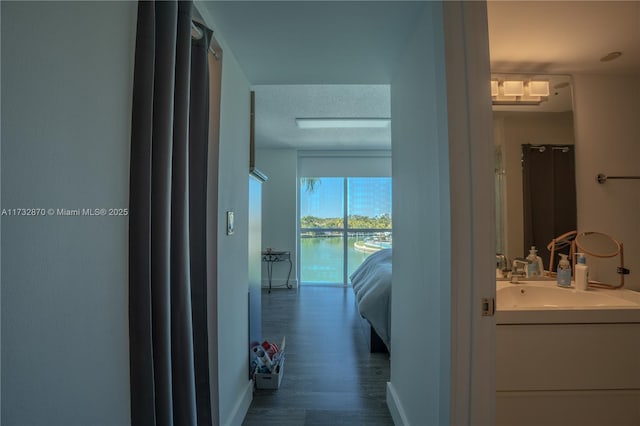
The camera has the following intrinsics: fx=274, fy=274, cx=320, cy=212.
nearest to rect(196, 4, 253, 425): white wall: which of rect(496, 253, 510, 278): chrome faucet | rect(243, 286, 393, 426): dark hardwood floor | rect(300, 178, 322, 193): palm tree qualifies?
rect(243, 286, 393, 426): dark hardwood floor

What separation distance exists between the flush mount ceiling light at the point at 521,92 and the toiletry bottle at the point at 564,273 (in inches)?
36.5

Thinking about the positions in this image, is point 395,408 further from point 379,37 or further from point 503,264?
point 379,37

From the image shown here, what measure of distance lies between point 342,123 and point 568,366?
3174 millimetres

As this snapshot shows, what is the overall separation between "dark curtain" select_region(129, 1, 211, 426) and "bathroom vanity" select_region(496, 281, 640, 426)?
1.27 m

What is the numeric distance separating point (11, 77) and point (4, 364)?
759 mm

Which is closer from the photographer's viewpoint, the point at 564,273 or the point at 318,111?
the point at 564,273

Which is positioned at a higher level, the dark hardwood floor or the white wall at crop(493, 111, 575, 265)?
Result: the white wall at crop(493, 111, 575, 265)

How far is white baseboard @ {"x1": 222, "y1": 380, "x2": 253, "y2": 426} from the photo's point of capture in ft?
5.11

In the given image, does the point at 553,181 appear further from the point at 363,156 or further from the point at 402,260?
the point at 363,156

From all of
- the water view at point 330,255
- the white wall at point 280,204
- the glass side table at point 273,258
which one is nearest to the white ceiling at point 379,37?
the white wall at point 280,204

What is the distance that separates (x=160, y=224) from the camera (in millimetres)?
899

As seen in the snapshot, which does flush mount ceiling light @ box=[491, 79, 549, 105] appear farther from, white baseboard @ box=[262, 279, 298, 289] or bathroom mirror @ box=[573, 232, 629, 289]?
white baseboard @ box=[262, 279, 298, 289]

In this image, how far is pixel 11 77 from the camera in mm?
728

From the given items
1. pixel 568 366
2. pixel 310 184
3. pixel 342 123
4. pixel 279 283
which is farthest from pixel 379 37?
pixel 279 283
